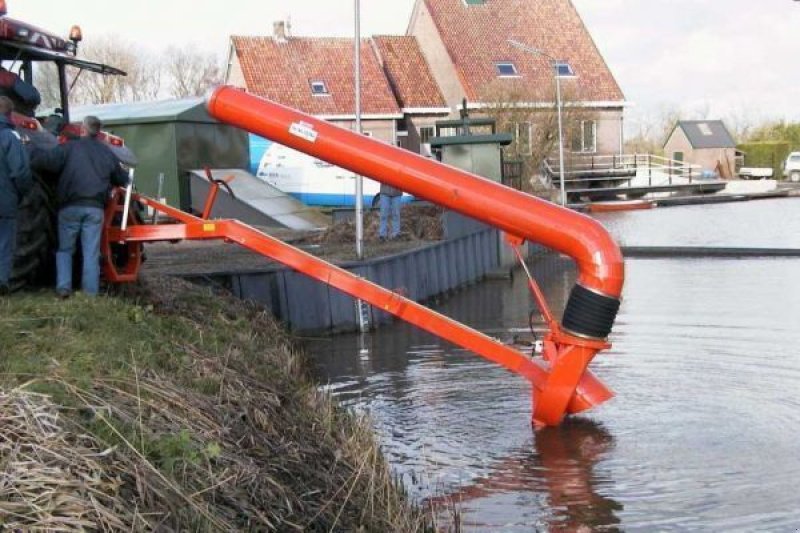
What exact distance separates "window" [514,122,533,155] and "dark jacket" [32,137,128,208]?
36582 millimetres

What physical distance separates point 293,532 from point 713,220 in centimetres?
3248

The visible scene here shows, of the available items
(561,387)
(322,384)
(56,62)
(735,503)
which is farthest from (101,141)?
(735,503)

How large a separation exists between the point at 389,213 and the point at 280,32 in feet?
104

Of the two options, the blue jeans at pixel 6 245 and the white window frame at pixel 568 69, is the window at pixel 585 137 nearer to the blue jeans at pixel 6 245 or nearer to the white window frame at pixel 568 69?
the white window frame at pixel 568 69

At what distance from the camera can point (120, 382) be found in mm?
6680

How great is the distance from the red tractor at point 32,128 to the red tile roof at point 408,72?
134 ft

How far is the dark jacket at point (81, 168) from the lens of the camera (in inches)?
372

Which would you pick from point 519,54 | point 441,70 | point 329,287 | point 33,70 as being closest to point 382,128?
point 441,70

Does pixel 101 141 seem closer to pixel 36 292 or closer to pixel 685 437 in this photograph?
pixel 36 292

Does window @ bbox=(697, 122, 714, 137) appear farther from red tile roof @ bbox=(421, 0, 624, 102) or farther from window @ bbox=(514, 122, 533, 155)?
window @ bbox=(514, 122, 533, 155)

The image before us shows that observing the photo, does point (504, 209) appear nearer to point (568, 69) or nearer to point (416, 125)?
point (416, 125)

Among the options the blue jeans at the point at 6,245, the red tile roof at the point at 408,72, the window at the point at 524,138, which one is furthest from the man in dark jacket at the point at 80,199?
the red tile roof at the point at 408,72

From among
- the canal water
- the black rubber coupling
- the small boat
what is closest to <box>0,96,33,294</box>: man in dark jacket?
the canal water

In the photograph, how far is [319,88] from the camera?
49.8 metres
